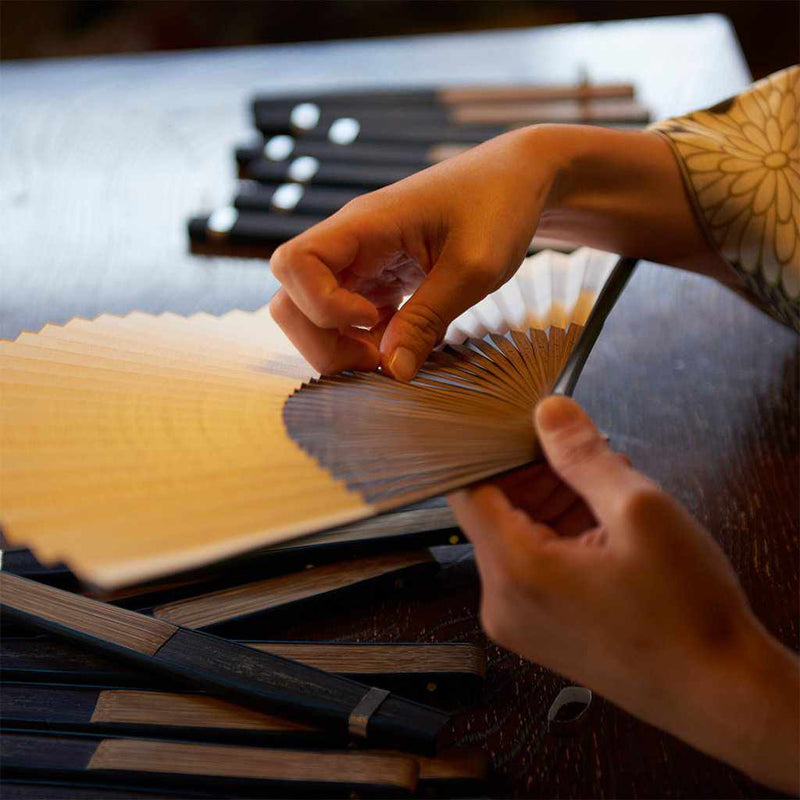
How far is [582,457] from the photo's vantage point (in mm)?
538

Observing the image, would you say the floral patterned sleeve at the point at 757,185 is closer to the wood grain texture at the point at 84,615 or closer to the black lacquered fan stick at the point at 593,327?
the black lacquered fan stick at the point at 593,327

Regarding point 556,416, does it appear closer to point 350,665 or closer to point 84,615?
point 350,665

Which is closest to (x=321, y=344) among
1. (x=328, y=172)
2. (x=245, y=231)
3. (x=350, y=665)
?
(x=350, y=665)

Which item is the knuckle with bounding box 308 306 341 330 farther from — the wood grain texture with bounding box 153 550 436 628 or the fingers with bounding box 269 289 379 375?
the wood grain texture with bounding box 153 550 436 628

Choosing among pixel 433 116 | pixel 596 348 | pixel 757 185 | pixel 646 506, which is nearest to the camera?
pixel 646 506

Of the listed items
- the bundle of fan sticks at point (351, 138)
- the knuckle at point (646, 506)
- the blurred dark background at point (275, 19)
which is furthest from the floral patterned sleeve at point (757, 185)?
the blurred dark background at point (275, 19)

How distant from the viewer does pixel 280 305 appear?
740 mm

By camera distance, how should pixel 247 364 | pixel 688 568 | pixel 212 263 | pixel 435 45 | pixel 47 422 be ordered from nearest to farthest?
pixel 688 568 → pixel 47 422 → pixel 247 364 → pixel 212 263 → pixel 435 45

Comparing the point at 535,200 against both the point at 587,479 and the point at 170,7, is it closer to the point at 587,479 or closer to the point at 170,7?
the point at 587,479

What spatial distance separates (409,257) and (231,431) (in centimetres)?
22

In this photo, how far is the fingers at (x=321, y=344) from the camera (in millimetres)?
737

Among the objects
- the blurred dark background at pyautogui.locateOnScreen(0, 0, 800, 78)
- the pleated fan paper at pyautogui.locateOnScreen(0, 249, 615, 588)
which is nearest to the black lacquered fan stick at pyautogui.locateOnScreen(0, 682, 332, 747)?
the pleated fan paper at pyautogui.locateOnScreen(0, 249, 615, 588)

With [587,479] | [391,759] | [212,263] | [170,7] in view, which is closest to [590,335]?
[587,479]

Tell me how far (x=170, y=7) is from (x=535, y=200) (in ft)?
8.51
